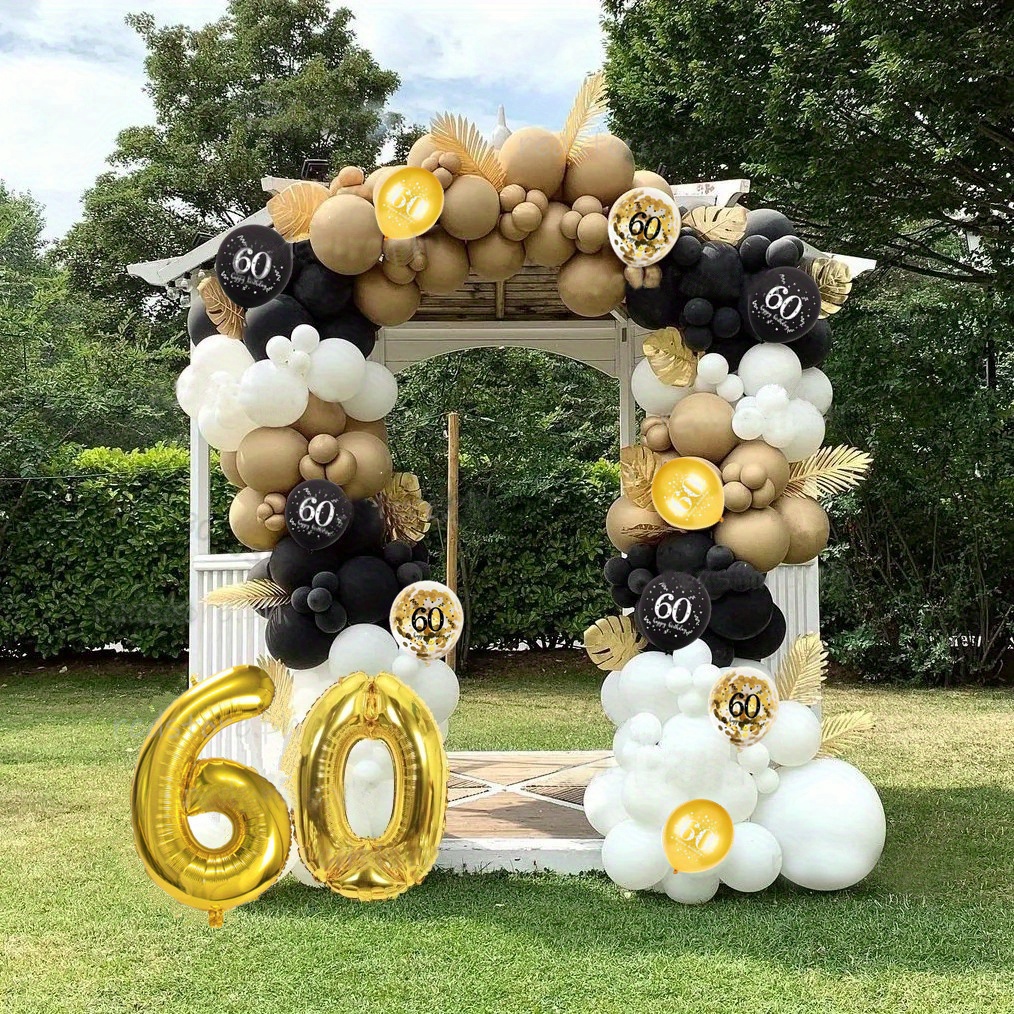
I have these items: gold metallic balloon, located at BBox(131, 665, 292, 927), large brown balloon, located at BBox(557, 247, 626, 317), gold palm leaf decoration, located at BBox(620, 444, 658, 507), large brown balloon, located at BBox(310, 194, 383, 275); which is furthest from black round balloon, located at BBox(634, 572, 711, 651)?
large brown balloon, located at BBox(310, 194, 383, 275)

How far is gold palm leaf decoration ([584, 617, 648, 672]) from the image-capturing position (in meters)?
3.92

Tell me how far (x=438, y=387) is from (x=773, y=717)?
701cm

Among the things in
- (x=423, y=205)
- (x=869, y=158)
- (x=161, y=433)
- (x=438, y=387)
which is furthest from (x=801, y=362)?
(x=161, y=433)

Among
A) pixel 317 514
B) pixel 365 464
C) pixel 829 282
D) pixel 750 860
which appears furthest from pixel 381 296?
pixel 750 860

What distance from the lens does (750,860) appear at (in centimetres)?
360

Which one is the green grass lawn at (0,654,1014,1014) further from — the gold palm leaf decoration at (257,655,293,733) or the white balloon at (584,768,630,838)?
the gold palm leaf decoration at (257,655,293,733)

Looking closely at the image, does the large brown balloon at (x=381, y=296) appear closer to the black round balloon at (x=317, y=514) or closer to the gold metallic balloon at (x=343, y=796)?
the black round balloon at (x=317, y=514)

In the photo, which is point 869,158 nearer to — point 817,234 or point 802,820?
point 817,234

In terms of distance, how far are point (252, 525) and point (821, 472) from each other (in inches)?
78.0

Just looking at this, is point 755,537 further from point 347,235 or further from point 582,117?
point 347,235

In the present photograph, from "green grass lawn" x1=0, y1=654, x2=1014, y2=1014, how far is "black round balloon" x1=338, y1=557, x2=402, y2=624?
728 millimetres

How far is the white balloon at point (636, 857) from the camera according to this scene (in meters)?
3.62

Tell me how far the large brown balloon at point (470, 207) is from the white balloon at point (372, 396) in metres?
0.56

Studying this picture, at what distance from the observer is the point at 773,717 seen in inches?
144
